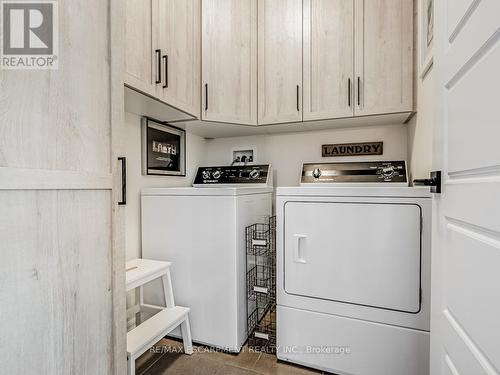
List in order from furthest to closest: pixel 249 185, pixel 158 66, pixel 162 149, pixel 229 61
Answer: pixel 249 185 < pixel 162 149 < pixel 229 61 < pixel 158 66

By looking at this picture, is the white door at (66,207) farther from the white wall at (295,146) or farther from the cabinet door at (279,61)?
the white wall at (295,146)

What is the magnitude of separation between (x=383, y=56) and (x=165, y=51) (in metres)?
1.37

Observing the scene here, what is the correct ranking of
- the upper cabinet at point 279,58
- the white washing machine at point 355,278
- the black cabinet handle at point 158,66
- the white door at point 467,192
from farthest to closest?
the upper cabinet at point 279,58, the black cabinet handle at point 158,66, the white washing machine at point 355,278, the white door at point 467,192

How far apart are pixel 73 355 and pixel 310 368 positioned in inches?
49.4

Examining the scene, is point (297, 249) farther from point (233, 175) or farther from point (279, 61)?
point (279, 61)

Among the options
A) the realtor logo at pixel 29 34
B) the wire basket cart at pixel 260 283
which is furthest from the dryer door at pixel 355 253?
the realtor logo at pixel 29 34

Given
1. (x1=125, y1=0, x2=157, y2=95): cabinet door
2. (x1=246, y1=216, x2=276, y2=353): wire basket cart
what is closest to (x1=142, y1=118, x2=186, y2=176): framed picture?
(x1=125, y1=0, x2=157, y2=95): cabinet door

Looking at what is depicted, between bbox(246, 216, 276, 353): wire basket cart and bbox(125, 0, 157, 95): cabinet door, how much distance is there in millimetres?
1061

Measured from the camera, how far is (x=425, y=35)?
1324mm

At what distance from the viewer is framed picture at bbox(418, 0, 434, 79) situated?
1239 millimetres

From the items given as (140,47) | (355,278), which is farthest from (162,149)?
(355,278)

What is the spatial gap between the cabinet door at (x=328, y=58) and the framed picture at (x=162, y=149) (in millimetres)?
1084

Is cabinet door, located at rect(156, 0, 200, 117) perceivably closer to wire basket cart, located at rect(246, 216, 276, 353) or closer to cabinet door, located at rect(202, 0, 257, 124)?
cabinet door, located at rect(202, 0, 257, 124)

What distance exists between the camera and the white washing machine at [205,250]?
1547mm
